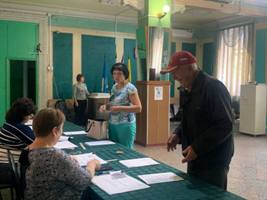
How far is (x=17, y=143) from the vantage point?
2.40m

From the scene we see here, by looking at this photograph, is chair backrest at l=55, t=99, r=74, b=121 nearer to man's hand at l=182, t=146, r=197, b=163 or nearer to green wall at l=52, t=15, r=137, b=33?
green wall at l=52, t=15, r=137, b=33

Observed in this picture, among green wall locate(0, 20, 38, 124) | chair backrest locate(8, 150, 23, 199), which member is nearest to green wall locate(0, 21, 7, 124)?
green wall locate(0, 20, 38, 124)

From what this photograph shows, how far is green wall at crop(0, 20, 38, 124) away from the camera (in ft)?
25.1

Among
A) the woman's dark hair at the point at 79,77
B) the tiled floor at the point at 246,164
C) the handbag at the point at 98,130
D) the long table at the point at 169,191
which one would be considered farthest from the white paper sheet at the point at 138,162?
the woman's dark hair at the point at 79,77

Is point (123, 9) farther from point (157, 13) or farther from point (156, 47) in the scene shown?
point (156, 47)

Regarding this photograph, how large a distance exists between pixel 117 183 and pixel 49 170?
41 cm

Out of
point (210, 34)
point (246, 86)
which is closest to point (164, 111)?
point (246, 86)

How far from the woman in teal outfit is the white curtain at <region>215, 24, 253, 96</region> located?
6.07 metres

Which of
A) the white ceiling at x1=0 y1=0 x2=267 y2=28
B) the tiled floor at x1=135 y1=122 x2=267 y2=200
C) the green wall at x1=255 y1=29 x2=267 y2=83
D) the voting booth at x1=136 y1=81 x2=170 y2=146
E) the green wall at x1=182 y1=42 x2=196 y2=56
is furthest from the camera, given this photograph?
the green wall at x1=182 y1=42 x2=196 y2=56

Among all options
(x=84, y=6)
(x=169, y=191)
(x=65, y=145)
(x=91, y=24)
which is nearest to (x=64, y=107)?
(x=91, y=24)

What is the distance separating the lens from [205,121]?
6.35 ft

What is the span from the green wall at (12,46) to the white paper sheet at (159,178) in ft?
21.7

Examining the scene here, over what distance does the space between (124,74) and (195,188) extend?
1.71 metres

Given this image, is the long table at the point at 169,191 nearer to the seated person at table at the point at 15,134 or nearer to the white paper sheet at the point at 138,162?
the white paper sheet at the point at 138,162
